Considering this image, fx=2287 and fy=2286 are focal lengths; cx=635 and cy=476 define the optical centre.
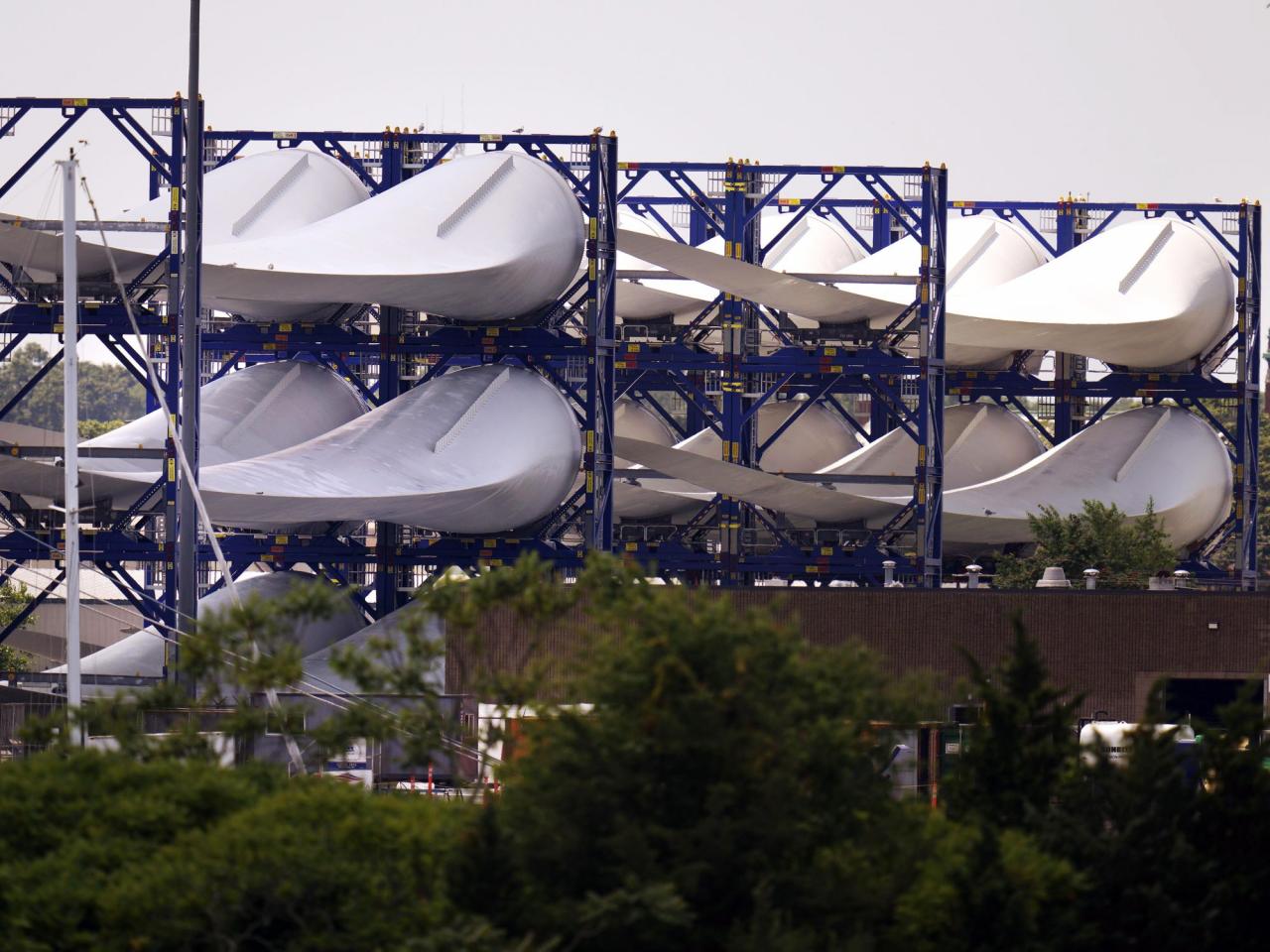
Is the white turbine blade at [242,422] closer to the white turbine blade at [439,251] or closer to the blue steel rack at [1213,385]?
the white turbine blade at [439,251]

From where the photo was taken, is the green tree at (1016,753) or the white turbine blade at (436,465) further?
the white turbine blade at (436,465)

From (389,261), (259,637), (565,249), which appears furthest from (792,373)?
(259,637)

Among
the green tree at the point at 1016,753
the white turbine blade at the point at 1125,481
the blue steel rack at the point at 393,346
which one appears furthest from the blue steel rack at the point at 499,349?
the green tree at the point at 1016,753

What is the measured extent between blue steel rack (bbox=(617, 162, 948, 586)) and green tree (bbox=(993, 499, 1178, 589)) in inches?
155

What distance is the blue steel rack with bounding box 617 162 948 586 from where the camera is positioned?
6512 centimetres

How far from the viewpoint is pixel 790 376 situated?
68.2m

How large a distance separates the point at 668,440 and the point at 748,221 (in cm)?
1464

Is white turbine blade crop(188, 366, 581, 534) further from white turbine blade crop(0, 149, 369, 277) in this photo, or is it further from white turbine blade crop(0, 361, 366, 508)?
white turbine blade crop(0, 149, 369, 277)

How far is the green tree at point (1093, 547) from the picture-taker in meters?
66.6

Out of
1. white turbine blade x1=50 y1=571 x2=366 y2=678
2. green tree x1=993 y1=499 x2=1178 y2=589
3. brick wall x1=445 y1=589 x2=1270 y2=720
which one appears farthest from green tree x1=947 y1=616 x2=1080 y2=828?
green tree x1=993 y1=499 x2=1178 y2=589

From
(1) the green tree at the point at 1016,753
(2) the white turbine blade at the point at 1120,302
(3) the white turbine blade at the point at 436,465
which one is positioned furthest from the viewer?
(2) the white turbine blade at the point at 1120,302

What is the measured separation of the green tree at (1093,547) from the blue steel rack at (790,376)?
12.9 feet

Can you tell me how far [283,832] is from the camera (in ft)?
58.9

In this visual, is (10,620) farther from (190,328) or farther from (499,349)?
(190,328)
